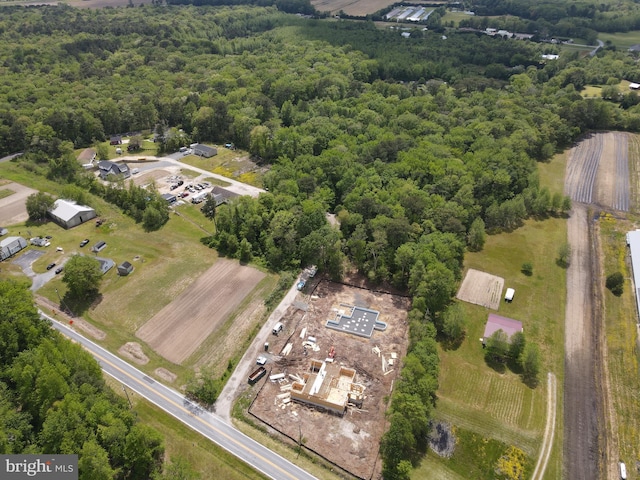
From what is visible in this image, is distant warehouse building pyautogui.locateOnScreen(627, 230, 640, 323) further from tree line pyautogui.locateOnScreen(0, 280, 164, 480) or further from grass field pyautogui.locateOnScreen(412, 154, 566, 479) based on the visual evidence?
tree line pyautogui.locateOnScreen(0, 280, 164, 480)

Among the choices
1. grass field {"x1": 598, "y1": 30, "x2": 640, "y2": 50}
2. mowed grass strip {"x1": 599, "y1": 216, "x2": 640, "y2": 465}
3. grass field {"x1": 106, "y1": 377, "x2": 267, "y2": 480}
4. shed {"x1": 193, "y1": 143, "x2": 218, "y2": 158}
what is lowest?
grass field {"x1": 106, "y1": 377, "x2": 267, "y2": 480}

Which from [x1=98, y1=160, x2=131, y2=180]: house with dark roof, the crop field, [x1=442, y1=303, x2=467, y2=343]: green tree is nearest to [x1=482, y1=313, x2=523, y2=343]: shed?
[x1=442, y1=303, x2=467, y2=343]: green tree

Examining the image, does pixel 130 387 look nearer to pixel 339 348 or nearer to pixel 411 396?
pixel 339 348

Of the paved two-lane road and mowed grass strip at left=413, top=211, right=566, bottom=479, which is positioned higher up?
mowed grass strip at left=413, top=211, right=566, bottom=479

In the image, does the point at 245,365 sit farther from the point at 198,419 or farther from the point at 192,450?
the point at 192,450

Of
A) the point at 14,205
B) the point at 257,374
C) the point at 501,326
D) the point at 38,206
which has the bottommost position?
the point at 14,205

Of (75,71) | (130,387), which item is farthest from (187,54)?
(130,387)

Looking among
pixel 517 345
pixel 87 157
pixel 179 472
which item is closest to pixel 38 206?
pixel 87 157
